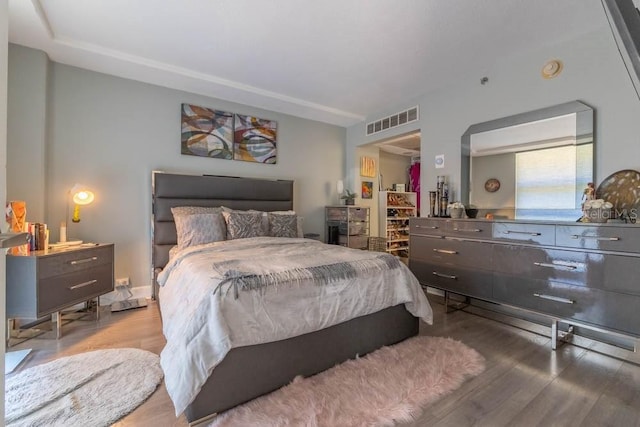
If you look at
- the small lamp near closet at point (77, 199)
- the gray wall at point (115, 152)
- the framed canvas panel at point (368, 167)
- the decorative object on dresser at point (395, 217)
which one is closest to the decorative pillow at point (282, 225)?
the gray wall at point (115, 152)

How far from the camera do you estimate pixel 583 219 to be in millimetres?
2219

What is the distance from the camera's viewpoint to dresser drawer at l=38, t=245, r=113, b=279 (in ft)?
7.07

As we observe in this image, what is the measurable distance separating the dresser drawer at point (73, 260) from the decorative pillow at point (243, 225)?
1.14 meters

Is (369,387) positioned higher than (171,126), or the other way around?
(171,126)

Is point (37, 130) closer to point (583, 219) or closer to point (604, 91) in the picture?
point (583, 219)

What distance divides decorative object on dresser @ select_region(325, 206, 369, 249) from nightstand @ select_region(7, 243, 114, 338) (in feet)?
9.74

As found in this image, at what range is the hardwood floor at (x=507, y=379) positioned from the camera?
4.64 ft

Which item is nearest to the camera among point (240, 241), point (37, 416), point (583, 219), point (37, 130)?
point (37, 416)

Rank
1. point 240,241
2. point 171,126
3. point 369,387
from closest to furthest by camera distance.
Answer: point 369,387 → point 240,241 → point 171,126

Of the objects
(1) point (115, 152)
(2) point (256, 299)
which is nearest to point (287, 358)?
(2) point (256, 299)

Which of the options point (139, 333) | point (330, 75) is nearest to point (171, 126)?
point (330, 75)

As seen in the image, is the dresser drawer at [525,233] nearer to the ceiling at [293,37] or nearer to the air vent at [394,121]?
the ceiling at [293,37]

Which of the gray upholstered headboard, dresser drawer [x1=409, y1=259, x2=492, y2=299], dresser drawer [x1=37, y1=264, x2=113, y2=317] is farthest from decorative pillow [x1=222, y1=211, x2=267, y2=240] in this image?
dresser drawer [x1=409, y1=259, x2=492, y2=299]

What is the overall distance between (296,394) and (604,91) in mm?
3288
